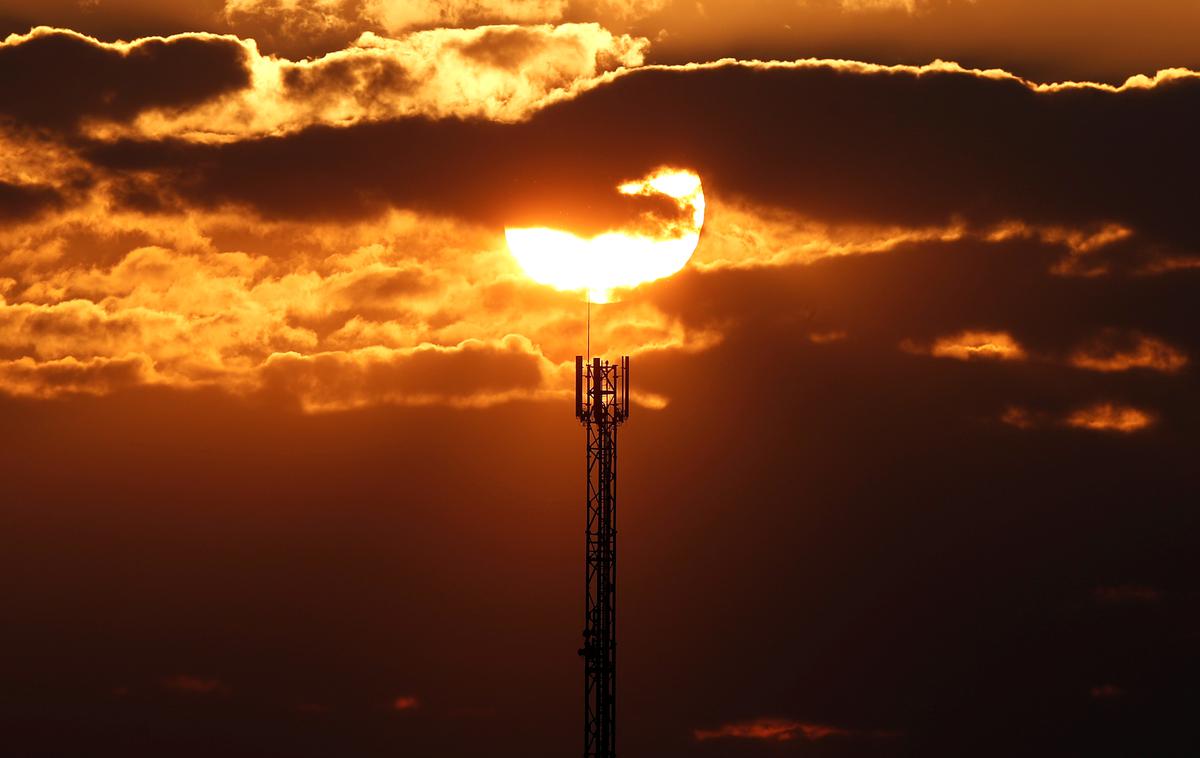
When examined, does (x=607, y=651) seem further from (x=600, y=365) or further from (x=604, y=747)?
(x=600, y=365)

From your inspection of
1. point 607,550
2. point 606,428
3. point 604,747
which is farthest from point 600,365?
point 604,747

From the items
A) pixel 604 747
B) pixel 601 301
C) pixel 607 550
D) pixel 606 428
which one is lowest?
pixel 604 747

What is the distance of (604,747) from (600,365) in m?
18.5

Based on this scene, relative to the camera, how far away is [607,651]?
92438 millimetres

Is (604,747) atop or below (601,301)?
below

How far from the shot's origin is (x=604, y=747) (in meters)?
92.8

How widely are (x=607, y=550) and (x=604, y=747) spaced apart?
955cm

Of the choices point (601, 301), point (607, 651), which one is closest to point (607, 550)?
point (607, 651)

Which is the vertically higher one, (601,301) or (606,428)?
(601,301)

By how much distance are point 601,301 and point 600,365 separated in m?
4.73

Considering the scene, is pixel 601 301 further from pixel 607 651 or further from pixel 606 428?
pixel 607 651

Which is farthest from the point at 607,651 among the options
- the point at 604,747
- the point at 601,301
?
the point at 601,301

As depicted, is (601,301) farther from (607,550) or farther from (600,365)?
(607,550)

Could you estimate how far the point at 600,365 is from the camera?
9131cm
